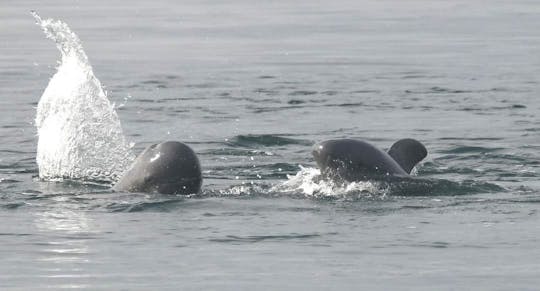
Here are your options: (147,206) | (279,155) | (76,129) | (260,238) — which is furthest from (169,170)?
(279,155)

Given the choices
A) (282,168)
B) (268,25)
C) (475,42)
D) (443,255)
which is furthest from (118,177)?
(268,25)

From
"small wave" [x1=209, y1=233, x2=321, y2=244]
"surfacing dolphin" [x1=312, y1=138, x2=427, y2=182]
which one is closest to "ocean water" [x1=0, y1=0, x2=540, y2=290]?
"small wave" [x1=209, y1=233, x2=321, y2=244]

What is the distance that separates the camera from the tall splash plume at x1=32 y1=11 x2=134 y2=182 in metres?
17.1

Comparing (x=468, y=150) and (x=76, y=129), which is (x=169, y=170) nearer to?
(x=76, y=129)

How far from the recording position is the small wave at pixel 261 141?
19688 mm

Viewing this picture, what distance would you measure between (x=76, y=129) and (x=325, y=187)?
3996 mm

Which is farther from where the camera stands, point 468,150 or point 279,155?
point 468,150

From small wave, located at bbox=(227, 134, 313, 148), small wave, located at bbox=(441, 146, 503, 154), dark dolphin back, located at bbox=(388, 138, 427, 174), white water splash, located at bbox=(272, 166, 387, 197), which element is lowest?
small wave, located at bbox=(441, 146, 503, 154)

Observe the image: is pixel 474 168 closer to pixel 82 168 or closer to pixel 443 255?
pixel 82 168

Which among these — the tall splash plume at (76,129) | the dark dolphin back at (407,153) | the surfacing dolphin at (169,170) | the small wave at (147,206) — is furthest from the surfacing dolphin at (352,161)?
the tall splash plume at (76,129)

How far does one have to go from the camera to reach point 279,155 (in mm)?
18703

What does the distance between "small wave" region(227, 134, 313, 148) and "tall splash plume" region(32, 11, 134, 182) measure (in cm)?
157

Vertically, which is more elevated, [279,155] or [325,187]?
[325,187]

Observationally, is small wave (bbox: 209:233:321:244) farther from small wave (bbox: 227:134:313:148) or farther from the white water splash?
small wave (bbox: 227:134:313:148)
